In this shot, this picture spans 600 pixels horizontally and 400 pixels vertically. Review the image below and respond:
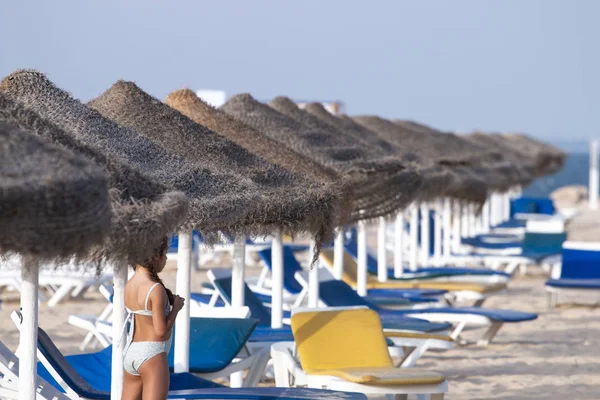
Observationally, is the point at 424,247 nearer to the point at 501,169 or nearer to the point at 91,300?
the point at 501,169

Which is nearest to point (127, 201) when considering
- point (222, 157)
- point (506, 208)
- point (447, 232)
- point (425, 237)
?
point (222, 157)

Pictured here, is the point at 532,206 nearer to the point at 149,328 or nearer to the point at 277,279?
the point at 277,279

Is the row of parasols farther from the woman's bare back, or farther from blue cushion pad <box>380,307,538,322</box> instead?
blue cushion pad <box>380,307,538,322</box>

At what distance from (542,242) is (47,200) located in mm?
13069

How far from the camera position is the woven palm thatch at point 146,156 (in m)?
4.82

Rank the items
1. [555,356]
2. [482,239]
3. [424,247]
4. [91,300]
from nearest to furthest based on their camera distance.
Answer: [555,356] < [91,300] < [424,247] < [482,239]

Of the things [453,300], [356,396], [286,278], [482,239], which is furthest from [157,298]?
[482,239]

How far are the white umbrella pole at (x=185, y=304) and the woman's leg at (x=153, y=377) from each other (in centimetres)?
108

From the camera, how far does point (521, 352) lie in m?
9.59

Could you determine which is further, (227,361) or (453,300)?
(453,300)

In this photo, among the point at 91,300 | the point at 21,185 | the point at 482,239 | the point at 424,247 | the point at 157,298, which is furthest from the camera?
the point at 482,239

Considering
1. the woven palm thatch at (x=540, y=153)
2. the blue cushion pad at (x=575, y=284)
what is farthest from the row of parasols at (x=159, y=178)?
the woven palm thatch at (x=540, y=153)

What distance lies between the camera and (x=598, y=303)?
1314cm

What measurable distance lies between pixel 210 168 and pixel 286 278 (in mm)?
4590
